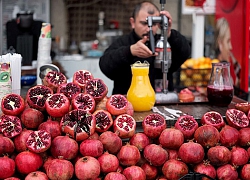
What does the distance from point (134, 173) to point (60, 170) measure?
15.1 inches

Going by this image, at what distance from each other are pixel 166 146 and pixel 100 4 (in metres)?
6.61

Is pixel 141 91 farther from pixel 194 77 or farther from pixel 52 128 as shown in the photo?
pixel 194 77

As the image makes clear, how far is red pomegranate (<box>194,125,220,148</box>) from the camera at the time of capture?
2123 mm

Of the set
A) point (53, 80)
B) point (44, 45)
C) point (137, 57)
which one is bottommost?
point (53, 80)

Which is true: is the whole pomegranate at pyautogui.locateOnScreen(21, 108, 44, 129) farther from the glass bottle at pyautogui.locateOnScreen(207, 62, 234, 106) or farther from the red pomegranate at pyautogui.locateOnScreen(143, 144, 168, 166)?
the glass bottle at pyautogui.locateOnScreen(207, 62, 234, 106)

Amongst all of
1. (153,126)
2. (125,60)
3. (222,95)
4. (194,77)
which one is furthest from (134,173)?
(194,77)

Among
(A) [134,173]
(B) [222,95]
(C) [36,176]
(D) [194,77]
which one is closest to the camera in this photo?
(C) [36,176]

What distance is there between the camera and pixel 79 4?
8211mm

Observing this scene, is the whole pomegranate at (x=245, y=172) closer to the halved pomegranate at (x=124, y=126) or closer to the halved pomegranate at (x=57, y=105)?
the halved pomegranate at (x=124, y=126)

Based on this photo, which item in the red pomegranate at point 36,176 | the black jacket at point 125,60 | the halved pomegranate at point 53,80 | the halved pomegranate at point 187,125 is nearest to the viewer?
the red pomegranate at point 36,176

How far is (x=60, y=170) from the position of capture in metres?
1.89

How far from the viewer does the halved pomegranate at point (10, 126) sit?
2.03 metres

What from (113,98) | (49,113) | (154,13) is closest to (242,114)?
(113,98)

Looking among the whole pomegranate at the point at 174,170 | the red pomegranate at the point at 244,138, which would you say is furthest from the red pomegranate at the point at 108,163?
the red pomegranate at the point at 244,138
